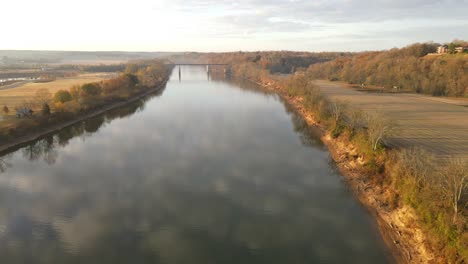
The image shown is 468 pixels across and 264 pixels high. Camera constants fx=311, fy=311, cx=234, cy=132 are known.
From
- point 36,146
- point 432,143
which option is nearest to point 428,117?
point 432,143

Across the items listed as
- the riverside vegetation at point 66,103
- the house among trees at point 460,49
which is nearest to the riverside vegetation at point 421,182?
the riverside vegetation at point 66,103

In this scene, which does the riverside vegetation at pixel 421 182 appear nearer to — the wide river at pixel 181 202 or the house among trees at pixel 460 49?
the wide river at pixel 181 202

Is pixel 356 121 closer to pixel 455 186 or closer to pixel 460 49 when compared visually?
pixel 455 186

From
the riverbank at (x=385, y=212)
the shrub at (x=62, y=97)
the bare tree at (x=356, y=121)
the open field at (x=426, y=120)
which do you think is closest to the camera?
the riverbank at (x=385, y=212)

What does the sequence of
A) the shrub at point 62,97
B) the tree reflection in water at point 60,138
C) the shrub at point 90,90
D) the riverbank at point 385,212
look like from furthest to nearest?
the shrub at point 90,90, the shrub at point 62,97, the tree reflection in water at point 60,138, the riverbank at point 385,212

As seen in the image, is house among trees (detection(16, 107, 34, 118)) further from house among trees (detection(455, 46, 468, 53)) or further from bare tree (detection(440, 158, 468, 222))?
house among trees (detection(455, 46, 468, 53))

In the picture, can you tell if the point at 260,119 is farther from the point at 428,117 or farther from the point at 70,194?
the point at 70,194

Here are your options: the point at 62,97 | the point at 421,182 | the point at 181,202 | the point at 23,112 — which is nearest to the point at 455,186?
the point at 421,182
